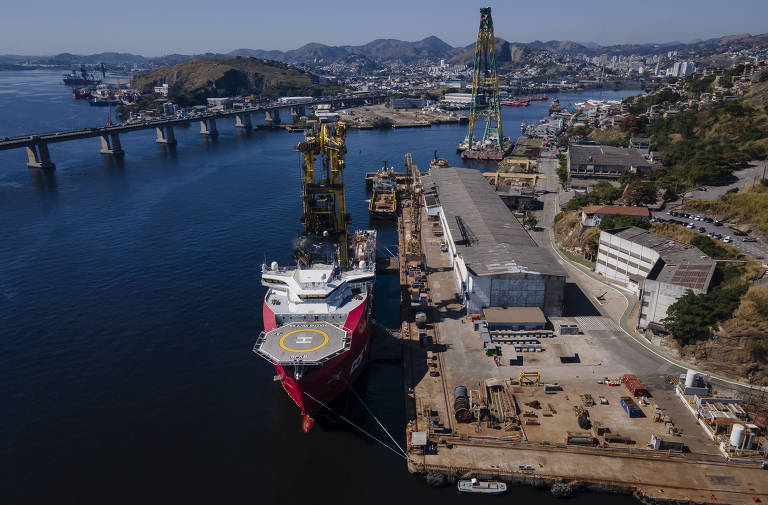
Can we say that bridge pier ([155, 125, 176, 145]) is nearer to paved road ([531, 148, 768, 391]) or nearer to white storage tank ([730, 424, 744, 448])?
paved road ([531, 148, 768, 391])

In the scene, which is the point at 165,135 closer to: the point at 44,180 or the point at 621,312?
the point at 44,180

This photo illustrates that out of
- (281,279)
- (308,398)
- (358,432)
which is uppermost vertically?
(281,279)

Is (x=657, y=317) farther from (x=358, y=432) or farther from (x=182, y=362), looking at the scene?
(x=182, y=362)

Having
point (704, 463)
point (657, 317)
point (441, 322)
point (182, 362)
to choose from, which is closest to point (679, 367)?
point (657, 317)

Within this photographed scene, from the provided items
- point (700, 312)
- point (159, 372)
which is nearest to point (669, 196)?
point (700, 312)

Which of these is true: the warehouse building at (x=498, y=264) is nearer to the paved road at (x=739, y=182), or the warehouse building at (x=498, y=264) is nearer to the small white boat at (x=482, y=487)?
the small white boat at (x=482, y=487)

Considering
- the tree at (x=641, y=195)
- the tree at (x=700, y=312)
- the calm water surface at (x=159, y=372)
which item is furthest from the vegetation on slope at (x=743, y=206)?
the calm water surface at (x=159, y=372)
